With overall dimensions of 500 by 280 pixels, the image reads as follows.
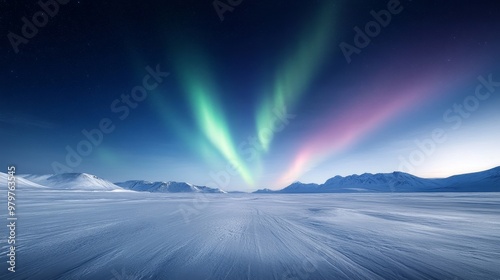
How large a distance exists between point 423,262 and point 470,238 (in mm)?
4514

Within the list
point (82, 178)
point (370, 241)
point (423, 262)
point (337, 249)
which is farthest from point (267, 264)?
point (82, 178)

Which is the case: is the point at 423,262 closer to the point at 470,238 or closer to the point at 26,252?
the point at 470,238

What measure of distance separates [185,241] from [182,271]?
8.19 ft

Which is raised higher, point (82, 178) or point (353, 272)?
point (82, 178)

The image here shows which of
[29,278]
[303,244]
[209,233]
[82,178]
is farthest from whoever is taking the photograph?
[82,178]

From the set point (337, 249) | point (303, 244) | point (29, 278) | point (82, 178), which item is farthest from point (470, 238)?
point (82, 178)

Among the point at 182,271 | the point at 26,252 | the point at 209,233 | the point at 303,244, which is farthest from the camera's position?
the point at 209,233

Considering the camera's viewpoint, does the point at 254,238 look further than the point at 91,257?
Yes

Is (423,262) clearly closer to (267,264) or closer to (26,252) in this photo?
(267,264)

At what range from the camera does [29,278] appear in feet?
11.9

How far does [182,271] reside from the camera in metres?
4.07

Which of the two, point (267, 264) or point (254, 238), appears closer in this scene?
point (267, 264)

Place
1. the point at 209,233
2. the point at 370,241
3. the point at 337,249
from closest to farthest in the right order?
1. the point at 337,249
2. the point at 370,241
3. the point at 209,233

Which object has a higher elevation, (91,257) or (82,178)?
(82,178)
